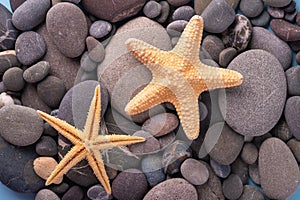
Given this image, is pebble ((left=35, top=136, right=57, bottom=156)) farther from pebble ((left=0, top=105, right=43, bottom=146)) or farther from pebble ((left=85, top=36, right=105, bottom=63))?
pebble ((left=85, top=36, right=105, bottom=63))

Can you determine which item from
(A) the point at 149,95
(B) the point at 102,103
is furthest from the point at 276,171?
(B) the point at 102,103

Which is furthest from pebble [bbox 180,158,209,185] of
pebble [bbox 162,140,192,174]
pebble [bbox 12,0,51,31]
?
pebble [bbox 12,0,51,31]

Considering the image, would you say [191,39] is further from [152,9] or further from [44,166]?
[44,166]

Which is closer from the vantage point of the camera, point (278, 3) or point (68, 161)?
point (68, 161)

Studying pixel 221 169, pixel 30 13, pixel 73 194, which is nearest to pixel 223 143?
pixel 221 169

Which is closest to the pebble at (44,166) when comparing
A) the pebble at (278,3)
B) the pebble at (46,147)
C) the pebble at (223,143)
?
the pebble at (46,147)

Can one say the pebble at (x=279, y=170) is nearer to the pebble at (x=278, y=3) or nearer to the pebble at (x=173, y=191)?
the pebble at (x=173, y=191)

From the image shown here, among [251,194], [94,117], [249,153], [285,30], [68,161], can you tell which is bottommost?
[251,194]
